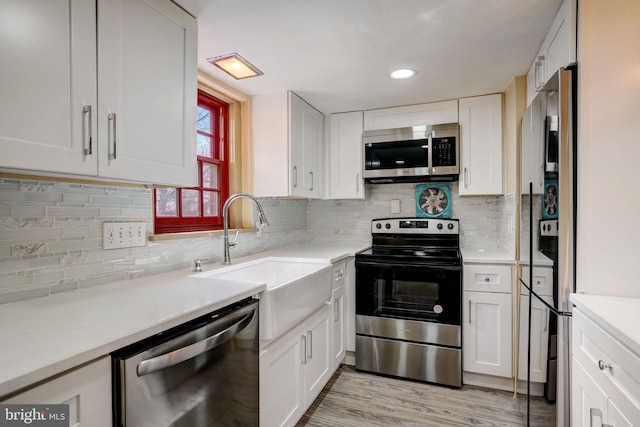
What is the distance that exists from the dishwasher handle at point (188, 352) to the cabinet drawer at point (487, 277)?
1658mm

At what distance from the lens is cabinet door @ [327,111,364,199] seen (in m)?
2.89

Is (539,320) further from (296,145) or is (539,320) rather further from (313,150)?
(313,150)

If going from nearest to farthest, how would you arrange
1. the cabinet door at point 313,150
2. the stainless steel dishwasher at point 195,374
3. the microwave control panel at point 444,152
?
the stainless steel dishwasher at point 195,374 < the microwave control panel at point 444,152 < the cabinet door at point 313,150

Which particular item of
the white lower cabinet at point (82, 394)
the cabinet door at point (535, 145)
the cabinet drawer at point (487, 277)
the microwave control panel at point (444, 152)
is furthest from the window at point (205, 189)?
the cabinet door at point (535, 145)

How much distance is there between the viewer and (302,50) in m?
1.78

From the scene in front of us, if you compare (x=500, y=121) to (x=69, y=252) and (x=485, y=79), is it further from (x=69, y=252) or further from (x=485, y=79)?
(x=69, y=252)

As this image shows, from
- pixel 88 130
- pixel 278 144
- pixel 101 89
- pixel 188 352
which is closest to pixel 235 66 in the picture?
pixel 278 144

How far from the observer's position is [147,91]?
128cm

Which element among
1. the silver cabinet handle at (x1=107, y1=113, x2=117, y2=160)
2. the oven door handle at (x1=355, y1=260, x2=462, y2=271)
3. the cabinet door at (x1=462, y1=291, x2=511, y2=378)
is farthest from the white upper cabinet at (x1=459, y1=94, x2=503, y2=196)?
the silver cabinet handle at (x1=107, y1=113, x2=117, y2=160)

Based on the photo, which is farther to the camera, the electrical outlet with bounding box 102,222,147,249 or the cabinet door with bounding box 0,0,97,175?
the electrical outlet with bounding box 102,222,147,249

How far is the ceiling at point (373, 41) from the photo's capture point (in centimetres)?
142

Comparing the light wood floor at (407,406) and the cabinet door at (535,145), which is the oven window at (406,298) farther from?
the cabinet door at (535,145)

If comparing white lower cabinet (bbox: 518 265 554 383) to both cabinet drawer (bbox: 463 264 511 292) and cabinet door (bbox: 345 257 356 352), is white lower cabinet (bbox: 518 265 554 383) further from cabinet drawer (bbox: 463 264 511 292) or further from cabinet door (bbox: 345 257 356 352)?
cabinet door (bbox: 345 257 356 352)

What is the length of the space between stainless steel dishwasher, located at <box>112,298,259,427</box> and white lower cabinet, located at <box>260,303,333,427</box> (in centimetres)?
12
